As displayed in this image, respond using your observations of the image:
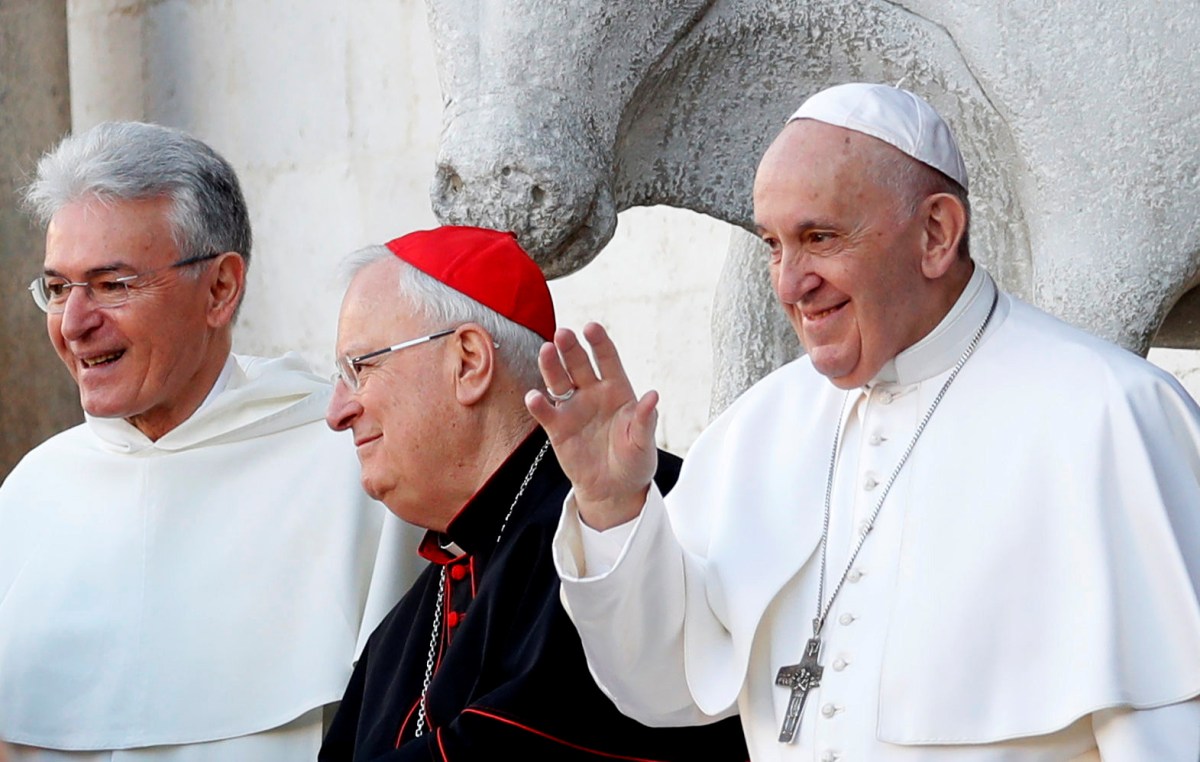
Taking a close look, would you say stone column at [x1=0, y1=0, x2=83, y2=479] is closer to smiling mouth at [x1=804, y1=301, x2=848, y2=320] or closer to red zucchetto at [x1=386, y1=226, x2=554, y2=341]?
red zucchetto at [x1=386, y1=226, x2=554, y2=341]

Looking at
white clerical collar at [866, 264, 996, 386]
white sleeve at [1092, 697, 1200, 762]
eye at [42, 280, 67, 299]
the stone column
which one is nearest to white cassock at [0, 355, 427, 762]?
eye at [42, 280, 67, 299]

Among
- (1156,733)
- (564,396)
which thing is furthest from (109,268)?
(1156,733)

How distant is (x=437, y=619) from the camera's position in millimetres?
3180

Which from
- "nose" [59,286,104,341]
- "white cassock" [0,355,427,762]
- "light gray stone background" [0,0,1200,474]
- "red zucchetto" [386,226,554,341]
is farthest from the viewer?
"light gray stone background" [0,0,1200,474]

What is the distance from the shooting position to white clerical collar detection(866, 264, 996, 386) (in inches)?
104

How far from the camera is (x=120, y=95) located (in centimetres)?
810

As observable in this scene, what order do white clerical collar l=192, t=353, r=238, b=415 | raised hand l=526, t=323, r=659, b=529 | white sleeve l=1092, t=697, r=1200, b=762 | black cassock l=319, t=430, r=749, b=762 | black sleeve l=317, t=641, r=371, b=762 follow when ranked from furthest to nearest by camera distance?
white clerical collar l=192, t=353, r=238, b=415 < black sleeve l=317, t=641, r=371, b=762 < black cassock l=319, t=430, r=749, b=762 < raised hand l=526, t=323, r=659, b=529 < white sleeve l=1092, t=697, r=1200, b=762

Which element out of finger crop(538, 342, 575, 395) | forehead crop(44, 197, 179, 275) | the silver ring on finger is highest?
forehead crop(44, 197, 179, 275)

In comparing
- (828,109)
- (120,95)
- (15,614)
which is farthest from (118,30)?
(828,109)

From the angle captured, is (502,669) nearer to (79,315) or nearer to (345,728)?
(345,728)

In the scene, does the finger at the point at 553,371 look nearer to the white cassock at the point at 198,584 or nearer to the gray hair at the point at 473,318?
the gray hair at the point at 473,318

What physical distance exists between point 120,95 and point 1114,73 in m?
6.02

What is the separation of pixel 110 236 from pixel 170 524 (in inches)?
21.9

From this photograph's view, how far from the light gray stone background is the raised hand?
3.27 m
